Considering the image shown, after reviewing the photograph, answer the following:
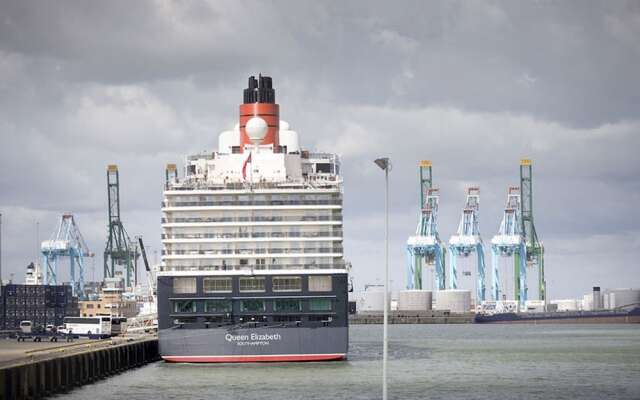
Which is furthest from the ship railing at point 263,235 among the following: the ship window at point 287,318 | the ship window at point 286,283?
the ship window at point 287,318

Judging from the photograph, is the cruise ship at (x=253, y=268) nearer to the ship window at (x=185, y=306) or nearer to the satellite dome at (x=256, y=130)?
the ship window at (x=185, y=306)

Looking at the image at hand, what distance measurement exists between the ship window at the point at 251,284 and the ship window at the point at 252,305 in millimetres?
857

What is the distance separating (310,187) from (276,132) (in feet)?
30.6

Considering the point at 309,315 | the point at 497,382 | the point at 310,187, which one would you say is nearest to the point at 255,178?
the point at 310,187

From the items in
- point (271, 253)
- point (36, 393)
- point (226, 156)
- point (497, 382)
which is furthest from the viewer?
point (226, 156)

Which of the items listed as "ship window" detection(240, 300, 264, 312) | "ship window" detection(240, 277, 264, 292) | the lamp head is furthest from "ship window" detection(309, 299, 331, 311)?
the lamp head

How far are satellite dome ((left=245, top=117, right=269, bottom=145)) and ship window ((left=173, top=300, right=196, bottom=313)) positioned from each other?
14.0 metres

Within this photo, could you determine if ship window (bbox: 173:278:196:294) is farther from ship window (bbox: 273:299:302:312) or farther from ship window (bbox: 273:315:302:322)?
ship window (bbox: 273:315:302:322)

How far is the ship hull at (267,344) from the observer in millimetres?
81375

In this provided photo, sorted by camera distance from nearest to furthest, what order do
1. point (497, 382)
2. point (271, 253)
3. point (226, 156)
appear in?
point (497, 382) < point (271, 253) < point (226, 156)

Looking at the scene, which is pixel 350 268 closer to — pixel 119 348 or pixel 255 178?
pixel 255 178

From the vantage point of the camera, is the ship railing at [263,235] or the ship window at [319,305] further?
the ship railing at [263,235]

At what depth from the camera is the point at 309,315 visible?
81.8m

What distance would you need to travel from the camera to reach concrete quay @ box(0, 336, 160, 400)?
63781 millimetres
